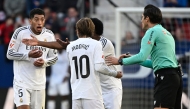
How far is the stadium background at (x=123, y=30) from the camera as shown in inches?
546

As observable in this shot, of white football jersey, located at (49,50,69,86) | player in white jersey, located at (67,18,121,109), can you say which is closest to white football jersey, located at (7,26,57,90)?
player in white jersey, located at (67,18,121,109)

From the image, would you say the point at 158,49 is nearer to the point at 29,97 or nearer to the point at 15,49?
the point at 29,97

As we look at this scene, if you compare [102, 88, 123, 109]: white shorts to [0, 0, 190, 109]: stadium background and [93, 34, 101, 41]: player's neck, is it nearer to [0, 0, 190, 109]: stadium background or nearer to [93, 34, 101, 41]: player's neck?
[93, 34, 101, 41]: player's neck

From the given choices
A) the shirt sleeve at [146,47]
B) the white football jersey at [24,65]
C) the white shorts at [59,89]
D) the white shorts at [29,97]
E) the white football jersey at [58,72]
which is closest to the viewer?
the shirt sleeve at [146,47]

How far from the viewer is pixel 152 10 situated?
8.27 meters

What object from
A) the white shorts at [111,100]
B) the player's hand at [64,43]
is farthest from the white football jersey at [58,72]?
the player's hand at [64,43]

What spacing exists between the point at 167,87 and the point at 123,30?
6100 millimetres

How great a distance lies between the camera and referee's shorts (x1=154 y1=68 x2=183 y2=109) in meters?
8.14

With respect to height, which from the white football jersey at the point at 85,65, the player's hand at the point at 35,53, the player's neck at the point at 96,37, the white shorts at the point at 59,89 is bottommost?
the white shorts at the point at 59,89

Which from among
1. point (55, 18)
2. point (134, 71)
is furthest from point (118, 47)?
point (55, 18)

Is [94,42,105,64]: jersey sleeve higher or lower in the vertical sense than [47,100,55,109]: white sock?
higher

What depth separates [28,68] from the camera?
9953mm

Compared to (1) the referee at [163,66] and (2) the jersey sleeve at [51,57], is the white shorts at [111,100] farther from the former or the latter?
(1) the referee at [163,66]

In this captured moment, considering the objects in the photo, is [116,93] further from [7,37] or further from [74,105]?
[7,37]
